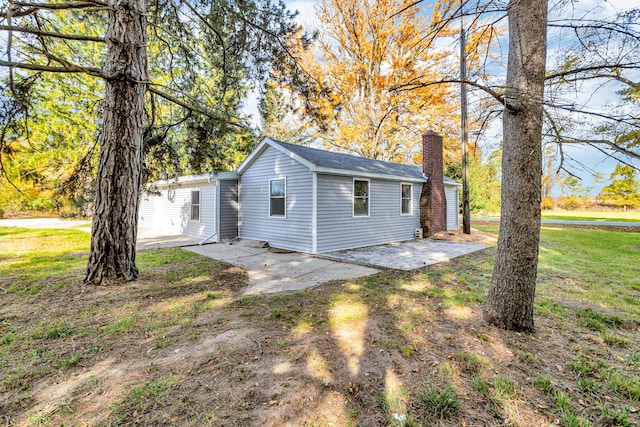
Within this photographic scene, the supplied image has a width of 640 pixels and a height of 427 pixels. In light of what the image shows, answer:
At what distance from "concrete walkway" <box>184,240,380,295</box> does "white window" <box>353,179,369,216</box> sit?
8.23ft

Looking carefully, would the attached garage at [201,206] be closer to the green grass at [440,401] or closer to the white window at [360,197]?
the white window at [360,197]

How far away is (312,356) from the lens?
2672 mm

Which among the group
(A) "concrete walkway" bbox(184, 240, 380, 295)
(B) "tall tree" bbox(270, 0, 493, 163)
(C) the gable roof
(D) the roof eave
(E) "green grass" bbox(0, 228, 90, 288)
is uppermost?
(B) "tall tree" bbox(270, 0, 493, 163)

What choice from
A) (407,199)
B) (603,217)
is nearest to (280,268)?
(407,199)

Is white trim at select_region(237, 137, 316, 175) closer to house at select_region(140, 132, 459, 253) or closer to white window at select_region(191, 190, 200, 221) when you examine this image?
house at select_region(140, 132, 459, 253)

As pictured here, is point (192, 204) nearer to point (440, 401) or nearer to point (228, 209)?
point (228, 209)

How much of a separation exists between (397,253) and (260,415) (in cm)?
693

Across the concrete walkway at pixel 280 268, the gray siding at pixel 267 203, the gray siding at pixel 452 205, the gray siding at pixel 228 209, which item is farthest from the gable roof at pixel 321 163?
the gray siding at pixel 452 205

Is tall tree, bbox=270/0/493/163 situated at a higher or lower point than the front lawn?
higher

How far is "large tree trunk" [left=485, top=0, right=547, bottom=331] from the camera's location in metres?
2.97

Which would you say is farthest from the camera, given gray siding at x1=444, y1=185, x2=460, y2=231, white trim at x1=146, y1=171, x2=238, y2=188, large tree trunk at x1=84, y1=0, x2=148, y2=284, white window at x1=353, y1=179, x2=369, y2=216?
gray siding at x1=444, y1=185, x2=460, y2=231

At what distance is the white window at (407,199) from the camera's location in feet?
36.5

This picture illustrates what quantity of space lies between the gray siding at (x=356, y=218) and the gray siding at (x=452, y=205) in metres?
4.36

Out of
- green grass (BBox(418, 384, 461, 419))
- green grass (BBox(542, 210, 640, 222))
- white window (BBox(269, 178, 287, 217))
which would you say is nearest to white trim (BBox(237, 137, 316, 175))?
white window (BBox(269, 178, 287, 217))
